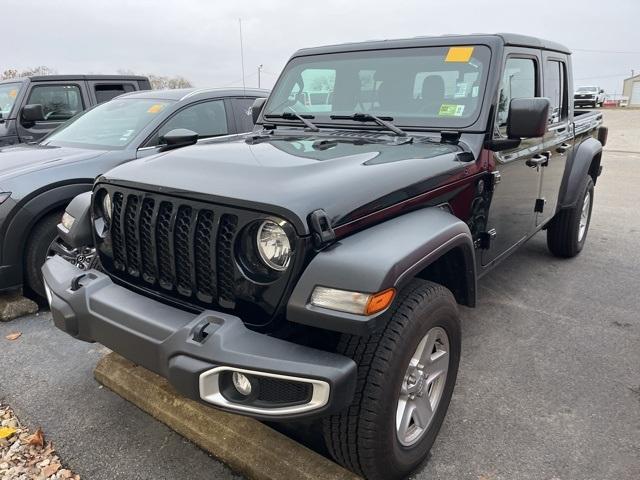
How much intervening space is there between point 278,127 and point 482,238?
1507mm

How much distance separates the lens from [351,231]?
199cm

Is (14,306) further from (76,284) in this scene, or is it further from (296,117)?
(296,117)

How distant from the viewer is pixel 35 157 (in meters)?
4.32

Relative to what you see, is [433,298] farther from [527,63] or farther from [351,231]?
[527,63]

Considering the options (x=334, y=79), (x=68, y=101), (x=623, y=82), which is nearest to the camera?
(x=334, y=79)

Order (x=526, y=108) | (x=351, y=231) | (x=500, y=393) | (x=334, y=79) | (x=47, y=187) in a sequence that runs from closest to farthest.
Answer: (x=351, y=231), (x=526, y=108), (x=500, y=393), (x=334, y=79), (x=47, y=187)

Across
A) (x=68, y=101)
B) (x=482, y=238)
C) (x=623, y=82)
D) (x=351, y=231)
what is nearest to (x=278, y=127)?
(x=482, y=238)

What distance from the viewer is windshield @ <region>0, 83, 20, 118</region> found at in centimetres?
700

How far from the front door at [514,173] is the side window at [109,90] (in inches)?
224

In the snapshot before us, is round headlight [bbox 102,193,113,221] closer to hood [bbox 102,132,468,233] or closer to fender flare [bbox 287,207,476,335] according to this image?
hood [bbox 102,132,468,233]

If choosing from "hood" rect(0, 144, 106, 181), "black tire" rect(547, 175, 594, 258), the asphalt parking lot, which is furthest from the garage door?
"hood" rect(0, 144, 106, 181)

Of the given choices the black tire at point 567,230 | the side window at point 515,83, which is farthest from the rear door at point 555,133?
the black tire at point 567,230

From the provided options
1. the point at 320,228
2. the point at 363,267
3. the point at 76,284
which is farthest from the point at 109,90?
the point at 363,267

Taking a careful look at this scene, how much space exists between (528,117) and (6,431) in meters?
3.15
